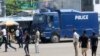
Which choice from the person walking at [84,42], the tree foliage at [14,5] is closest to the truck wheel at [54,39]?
the person walking at [84,42]

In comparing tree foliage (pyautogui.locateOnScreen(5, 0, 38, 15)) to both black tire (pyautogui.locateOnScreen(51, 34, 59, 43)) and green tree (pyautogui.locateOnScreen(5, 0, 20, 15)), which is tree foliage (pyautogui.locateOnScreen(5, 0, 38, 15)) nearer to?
green tree (pyautogui.locateOnScreen(5, 0, 20, 15))

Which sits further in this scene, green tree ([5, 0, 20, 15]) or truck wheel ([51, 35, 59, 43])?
green tree ([5, 0, 20, 15])

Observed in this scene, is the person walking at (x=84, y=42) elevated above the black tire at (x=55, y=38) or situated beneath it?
elevated above

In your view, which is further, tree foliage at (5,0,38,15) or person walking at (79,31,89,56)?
tree foliage at (5,0,38,15)

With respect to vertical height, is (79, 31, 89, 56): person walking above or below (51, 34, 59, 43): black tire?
above

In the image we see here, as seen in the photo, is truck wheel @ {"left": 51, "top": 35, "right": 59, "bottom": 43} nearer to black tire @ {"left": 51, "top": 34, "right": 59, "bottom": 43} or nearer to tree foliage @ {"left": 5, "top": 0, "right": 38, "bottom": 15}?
black tire @ {"left": 51, "top": 34, "right": 59, "bottom": 43}

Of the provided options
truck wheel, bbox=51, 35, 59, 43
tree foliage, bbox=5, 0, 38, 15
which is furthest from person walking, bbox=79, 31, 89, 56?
tree foliage, bbox=5, 0, 38, 15

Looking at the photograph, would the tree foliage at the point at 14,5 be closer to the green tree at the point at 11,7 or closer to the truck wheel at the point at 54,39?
the green tree at the point at 11,7

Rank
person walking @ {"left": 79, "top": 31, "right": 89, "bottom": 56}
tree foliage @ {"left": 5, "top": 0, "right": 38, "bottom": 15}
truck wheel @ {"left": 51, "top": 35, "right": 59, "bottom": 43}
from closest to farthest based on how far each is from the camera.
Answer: person walking @ {"left": 79, "top": 31, "right": 89, "bottom": 56}
truck wheel @ {"left": 51, "top": 35, "right": 59, "bottom": 43}
tree foliage @ {"left": 5, "top": 0, "right": 38, "bottom": 15}

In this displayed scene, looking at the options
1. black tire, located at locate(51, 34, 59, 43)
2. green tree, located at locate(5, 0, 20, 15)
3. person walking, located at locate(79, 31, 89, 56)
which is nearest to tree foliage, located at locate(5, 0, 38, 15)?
green tree, located at locate(5, 0, 20, 15)

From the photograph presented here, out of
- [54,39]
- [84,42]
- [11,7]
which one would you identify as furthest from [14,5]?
[84,42]

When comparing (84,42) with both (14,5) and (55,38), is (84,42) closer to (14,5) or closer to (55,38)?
(55,38)

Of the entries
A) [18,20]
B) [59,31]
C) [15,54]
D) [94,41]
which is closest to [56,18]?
[59,31]

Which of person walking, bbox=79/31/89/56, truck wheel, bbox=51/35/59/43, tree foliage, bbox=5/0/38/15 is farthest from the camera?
tree foliage, bbox=5/0/38/15
